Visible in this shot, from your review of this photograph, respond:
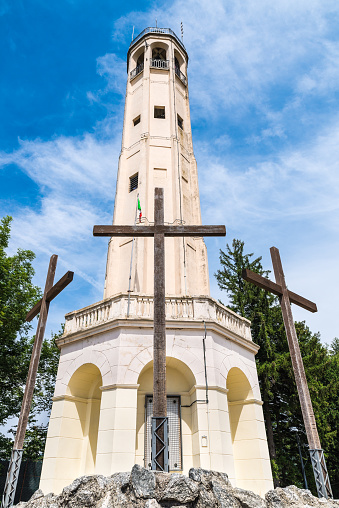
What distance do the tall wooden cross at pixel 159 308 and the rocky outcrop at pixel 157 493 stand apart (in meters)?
0.96

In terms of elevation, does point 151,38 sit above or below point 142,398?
above

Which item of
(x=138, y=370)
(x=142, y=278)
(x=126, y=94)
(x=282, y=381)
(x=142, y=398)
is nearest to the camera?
(x=138, y=370)

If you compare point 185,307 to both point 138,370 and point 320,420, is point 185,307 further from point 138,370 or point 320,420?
point 320,420

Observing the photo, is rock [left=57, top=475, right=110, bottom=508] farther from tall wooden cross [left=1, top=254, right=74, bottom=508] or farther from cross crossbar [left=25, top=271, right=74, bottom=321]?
cross crossbar [left=25, top=271, right=74, bottom=321]

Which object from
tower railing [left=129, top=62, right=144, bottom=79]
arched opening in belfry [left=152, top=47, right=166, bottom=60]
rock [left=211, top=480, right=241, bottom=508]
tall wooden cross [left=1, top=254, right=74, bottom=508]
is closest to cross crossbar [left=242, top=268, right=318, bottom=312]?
tall wooden cross [left=1, top=254, right=74, bottom=508]

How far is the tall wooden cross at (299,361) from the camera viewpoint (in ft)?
32.0

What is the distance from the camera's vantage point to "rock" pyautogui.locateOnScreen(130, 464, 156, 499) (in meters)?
5.70

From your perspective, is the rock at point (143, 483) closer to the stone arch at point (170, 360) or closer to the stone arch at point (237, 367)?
the stone arch at point (170, 360)

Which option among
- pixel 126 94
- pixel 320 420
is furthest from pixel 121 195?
pixel 320 420

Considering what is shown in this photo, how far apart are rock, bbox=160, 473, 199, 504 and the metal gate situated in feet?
23.1

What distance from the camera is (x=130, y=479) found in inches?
238

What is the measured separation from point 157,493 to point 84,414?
9.26 metres

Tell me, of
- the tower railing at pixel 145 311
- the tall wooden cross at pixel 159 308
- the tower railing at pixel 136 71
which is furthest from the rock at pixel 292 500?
the tower railing at pixel 136 71

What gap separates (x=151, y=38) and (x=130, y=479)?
29.5 metres
